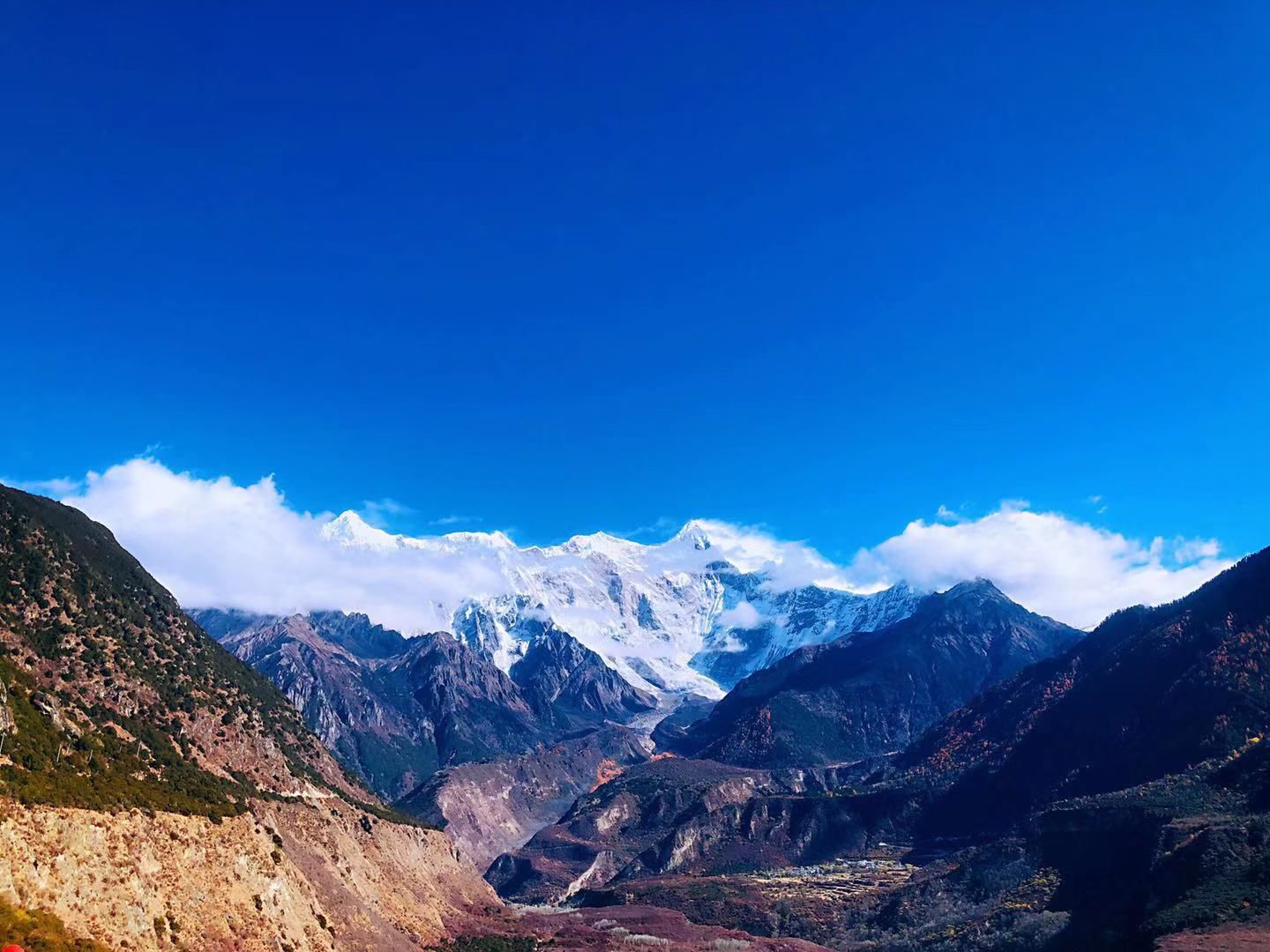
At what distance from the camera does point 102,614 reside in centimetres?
13662

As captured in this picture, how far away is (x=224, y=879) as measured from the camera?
318 ft

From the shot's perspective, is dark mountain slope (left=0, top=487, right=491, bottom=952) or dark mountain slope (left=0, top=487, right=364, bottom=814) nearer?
dark mountain slope (left=0, top=487, right=491, bottom=952)

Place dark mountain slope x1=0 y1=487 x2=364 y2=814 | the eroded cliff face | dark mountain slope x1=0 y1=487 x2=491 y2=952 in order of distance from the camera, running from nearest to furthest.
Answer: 1. the eroded cliff face
2. dark mountain slope x1=0 y1=487 x2=491 y2=952
3. dark mountain slope x1=0 y1=487 x2=364 y2=814

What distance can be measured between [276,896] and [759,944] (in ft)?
385

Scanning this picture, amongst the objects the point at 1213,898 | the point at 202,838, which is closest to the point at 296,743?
the point at 202,838

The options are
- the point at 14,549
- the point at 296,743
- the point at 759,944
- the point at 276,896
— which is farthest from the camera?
the point at 759,944

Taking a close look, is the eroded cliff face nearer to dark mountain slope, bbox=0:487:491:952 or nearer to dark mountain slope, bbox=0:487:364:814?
dark mountain slope, bbox=0:487:491:952

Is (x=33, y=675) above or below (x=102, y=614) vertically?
below

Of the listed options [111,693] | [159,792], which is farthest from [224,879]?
[111,693]

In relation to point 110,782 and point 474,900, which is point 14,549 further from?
point 474,900

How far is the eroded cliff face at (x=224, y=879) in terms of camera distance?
72.4m

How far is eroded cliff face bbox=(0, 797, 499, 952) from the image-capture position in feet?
237

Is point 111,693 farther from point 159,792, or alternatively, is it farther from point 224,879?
point 224,879

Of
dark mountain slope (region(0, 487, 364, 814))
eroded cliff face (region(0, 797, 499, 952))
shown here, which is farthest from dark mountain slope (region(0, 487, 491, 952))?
dark mountain slope (region(0, 487, 364, 814))
